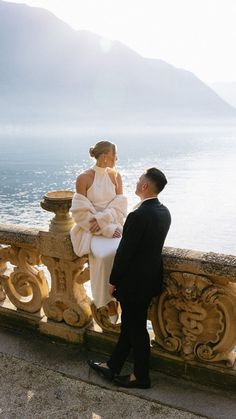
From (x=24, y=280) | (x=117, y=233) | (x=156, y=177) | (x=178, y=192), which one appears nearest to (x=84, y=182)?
(x=117, y=233)

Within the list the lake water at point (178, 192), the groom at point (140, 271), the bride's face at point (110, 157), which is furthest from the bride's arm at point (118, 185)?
the lake water at point (178, 192)

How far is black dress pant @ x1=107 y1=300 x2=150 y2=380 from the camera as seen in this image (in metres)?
3.42

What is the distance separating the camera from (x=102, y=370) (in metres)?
3.61

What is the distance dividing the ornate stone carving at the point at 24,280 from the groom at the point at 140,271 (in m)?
1.07

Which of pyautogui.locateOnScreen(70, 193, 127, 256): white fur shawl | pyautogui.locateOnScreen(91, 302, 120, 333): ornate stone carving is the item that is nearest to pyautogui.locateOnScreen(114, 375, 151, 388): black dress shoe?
pyautogui.locateOnScreen(91, 302, 120, 333): ornate stone carving

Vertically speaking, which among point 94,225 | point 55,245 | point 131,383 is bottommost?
point 131,383

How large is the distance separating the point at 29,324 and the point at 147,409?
5.45 ft

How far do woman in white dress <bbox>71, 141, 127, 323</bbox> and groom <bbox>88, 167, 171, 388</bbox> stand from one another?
252mm

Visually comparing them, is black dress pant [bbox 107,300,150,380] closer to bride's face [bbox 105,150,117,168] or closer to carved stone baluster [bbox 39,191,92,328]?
carved stone baluster [bbox 39,191,92,328]

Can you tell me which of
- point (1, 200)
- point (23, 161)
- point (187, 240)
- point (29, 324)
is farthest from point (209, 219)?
point (23, 161)

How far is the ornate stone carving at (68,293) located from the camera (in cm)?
396

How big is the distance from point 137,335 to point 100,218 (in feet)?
3.51

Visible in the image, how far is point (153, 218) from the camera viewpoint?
3162 mm

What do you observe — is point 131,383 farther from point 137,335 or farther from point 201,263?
point 201,263
